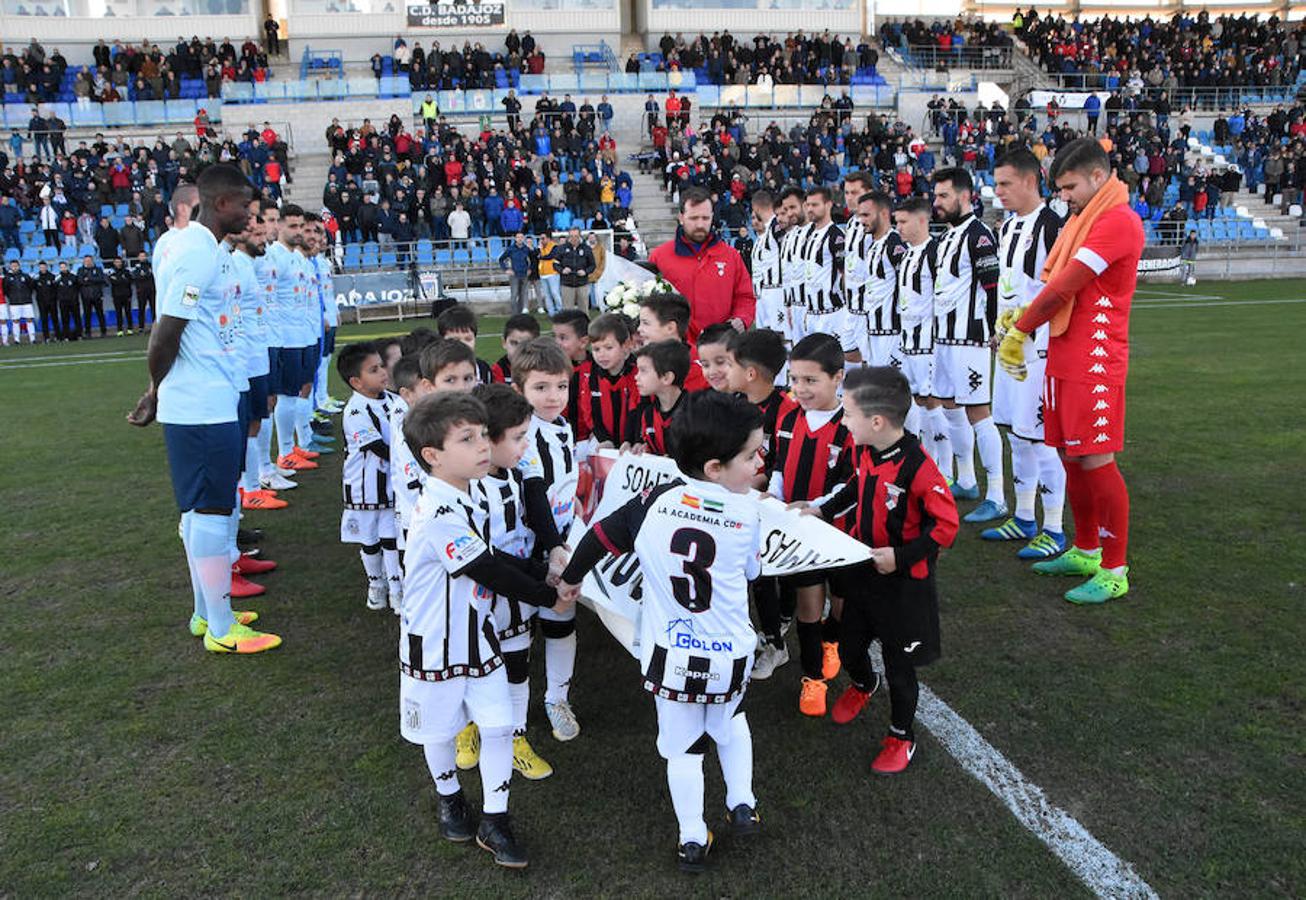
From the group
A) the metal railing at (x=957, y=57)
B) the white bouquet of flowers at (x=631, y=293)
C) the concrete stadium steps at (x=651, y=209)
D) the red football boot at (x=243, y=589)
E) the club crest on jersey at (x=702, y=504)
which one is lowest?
the red football boot at (x=243, y=589)

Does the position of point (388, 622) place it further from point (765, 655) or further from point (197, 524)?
point (765, 655)

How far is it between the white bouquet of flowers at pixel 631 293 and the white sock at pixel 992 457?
252 cm

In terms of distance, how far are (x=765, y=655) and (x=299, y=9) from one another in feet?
122

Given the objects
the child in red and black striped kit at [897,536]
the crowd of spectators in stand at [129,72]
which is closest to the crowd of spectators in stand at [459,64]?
the crowd of spectators in stand at [129,72]

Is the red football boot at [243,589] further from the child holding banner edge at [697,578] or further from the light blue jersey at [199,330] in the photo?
the child holding banner edge at [697,578]

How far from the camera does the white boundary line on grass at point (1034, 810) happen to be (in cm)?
310

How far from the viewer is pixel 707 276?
6949 millimetres

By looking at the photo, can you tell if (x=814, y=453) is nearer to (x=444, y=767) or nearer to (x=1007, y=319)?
(x=444, y=767)

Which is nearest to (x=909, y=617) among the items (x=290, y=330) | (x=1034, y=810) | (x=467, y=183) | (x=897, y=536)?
(x=897, y=536)

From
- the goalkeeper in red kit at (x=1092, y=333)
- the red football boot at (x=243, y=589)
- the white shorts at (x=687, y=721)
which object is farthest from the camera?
the red football boot at (x=243, y=589)

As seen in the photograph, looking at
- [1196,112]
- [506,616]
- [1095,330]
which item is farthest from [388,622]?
[1196,112]

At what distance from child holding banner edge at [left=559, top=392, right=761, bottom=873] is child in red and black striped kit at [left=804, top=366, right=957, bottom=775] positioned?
80cm

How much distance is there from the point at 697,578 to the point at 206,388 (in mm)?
3125

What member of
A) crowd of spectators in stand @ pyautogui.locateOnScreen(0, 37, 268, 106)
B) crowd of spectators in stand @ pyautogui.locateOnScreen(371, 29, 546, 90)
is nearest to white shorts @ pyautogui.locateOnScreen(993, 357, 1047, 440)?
crowd of spectators in stand @ pyautogui.locateOnScreen(371, 29, 546, 90)
